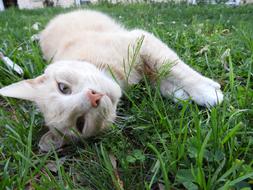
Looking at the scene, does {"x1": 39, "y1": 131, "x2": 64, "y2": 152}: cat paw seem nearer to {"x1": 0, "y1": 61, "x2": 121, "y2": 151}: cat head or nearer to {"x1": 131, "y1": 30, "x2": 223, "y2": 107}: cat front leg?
{"x1": 0, "y1": 61, "x2": 121, "y2": 151}: cat head

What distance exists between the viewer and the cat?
4.68 feet

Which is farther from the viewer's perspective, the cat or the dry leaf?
the dry leaf

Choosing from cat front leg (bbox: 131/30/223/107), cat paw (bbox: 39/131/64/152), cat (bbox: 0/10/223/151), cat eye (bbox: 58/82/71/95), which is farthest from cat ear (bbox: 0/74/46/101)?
cat front leg (bbox: 131/30/223/107)

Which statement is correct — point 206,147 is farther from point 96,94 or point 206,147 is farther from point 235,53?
point 235,53

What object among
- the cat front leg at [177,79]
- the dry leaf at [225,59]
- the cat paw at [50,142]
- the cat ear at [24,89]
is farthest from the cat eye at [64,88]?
the dry leaf at [225,59]

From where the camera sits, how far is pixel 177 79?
68.5 inches

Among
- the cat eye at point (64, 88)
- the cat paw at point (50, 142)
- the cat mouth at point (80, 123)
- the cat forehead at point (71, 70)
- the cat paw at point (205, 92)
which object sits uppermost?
the cat forehead at point (71, 70)

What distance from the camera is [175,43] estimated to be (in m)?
2.57

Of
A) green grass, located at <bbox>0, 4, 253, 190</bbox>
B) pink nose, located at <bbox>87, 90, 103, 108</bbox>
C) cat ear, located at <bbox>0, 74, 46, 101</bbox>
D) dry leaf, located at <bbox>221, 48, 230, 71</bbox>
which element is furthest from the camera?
dry leaf, located at <bbox>221, 48, 230, 71</bbox>

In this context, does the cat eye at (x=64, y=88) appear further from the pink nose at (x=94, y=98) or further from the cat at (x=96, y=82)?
the pink nose at (x=94, y=98)

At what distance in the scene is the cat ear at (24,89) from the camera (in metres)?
1.51

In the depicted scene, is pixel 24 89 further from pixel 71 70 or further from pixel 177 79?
pixel 177 79

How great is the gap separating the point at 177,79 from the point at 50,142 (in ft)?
2.55

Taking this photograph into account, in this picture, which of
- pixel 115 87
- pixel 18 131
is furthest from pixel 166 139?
pixel 18 131
